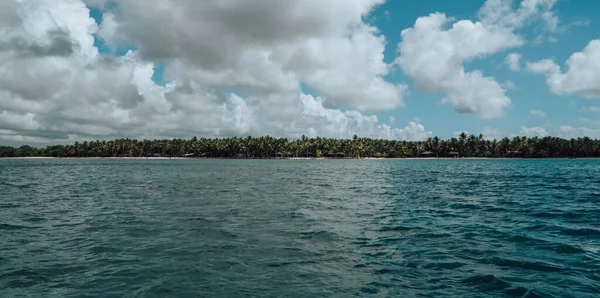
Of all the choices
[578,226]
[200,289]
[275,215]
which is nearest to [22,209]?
[275,215]

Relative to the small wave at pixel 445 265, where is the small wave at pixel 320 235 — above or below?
below

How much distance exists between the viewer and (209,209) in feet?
95.3

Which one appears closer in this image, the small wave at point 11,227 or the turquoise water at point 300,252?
the turquoise water at point 300,252

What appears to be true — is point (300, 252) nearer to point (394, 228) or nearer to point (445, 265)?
point (445, 265)

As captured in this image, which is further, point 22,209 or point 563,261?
point 22,209

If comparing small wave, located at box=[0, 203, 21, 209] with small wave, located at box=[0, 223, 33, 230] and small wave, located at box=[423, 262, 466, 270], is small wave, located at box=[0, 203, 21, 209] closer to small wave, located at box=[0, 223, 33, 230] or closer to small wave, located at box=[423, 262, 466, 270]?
small wave, located at box=[0, 223, 33, 230]

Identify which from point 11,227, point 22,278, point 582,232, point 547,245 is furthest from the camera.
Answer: point 11,227

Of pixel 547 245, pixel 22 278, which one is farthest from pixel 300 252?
pixel 547 245

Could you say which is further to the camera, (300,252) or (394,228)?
Result: (394,228)

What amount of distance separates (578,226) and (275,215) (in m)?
18.7

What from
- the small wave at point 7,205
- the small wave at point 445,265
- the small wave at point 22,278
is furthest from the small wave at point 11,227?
the small wave at point 445,265

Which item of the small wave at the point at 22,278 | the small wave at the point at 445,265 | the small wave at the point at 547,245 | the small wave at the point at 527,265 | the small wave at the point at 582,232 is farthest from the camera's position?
the small wave at the point at 582,232

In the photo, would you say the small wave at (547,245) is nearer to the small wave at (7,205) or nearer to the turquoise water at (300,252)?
the turquoise water at (300,252)

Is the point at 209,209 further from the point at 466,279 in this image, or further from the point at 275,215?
the point at 466,279
